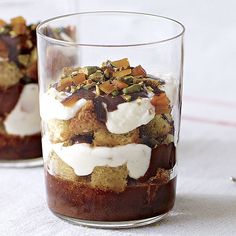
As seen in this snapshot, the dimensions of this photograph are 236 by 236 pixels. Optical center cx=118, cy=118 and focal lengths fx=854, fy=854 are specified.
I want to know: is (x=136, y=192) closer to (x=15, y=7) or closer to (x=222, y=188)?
(x=222, y=188)

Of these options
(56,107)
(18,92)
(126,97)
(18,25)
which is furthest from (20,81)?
(126,97)

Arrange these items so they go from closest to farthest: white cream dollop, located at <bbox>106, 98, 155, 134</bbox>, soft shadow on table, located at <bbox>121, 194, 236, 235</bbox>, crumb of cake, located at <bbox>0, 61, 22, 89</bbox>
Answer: white cream dollop, located at <bbox>106, 98, 155, 134</bbox> < soft shadow on table, located at <bbox>121, 194, 236, 235</bbox> < crumb of cake, located at <bbox>0, 61, 22, 89</bbox>

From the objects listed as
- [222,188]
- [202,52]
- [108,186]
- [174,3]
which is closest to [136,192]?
[108,186]

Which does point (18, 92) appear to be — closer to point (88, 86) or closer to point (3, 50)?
point (3, 50)

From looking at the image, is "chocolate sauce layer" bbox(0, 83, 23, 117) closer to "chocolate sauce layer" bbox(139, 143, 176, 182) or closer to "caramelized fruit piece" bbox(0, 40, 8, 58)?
"caramelized fruit piece" bbox(0, 40, 8, 58)

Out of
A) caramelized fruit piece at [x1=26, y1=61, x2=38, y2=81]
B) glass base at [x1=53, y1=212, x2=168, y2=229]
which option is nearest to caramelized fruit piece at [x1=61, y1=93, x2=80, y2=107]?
glass base at [x1=53, y1=212, x2=168, y2=229]

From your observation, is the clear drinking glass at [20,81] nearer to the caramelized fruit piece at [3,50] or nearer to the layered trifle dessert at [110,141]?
the caramelized fruit piece at [3,50]

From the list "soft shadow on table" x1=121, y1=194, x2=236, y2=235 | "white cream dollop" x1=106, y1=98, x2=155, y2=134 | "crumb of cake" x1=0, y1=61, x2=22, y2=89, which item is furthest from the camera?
"crumb of cake" x1=0, y1=61, x2=22, y2=89
